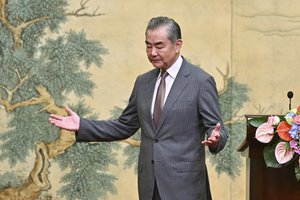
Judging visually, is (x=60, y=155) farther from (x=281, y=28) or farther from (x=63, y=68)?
(x=281, y=28)

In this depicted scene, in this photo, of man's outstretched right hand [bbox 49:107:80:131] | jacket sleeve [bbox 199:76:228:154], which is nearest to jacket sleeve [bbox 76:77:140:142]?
man's outstretched right hand [bbox 49:107:80:131]

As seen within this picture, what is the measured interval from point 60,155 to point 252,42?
189 cm

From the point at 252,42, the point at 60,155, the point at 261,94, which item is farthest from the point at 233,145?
the point at 60,155

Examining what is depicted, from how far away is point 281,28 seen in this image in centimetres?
505

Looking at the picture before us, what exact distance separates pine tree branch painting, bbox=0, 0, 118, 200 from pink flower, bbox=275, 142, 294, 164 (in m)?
2.62

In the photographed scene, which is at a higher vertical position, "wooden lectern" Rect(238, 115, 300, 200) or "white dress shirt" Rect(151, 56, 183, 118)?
"white dress shirt" Rect(151, 56, 183, 118)

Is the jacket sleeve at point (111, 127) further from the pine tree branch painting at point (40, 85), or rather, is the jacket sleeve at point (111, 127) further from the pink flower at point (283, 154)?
the pine tree branch painting at point (40, 85)

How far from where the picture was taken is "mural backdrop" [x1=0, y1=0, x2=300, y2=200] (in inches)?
196

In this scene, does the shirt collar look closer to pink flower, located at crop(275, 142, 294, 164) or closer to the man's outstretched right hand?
the man's outstretched right hand

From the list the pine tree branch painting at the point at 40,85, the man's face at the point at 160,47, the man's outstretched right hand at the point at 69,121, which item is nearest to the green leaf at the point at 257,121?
the man's face at the point at 160,47

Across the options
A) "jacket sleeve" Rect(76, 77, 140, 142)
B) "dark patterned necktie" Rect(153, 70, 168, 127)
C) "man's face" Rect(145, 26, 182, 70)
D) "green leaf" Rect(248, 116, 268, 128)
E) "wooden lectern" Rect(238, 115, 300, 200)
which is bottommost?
"wooden lectern" Rect(238, 115, 300, 200)

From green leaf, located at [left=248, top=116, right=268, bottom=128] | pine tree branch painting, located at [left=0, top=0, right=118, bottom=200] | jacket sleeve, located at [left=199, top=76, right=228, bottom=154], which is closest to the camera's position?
green leaf, located at [left=248, top=116, right=268, bottom=128]

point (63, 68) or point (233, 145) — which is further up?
point (63, 68)

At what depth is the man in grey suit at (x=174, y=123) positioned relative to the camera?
294 cm
